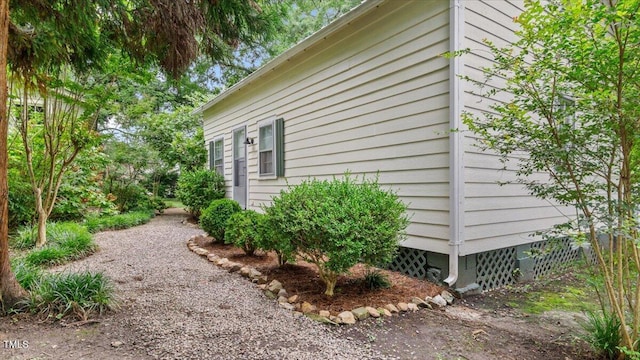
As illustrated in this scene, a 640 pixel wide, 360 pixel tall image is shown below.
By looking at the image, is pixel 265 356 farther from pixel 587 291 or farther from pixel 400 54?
pixel 587 291

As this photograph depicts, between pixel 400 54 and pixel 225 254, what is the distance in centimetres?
394

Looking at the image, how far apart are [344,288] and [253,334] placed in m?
1.26

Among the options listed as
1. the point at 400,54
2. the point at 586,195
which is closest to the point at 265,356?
the point at 586,195

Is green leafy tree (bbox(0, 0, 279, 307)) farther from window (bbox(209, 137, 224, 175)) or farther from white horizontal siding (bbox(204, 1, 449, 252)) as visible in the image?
window (bbox(209, 137, 224, 175))

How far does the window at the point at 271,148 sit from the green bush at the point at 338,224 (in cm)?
346

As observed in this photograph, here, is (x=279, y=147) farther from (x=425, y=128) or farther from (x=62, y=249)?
(x=62, y=249)

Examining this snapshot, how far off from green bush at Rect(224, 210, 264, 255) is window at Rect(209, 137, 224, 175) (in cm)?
488

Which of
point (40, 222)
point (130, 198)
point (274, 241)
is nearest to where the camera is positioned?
point (274, 241)

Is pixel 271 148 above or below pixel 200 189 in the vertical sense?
above

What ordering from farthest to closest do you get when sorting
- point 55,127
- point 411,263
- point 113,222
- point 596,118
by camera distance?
point 113,222 < point 55,127 < point 411,263 < point 596,118

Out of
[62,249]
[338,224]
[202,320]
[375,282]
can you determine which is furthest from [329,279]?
[62,249]

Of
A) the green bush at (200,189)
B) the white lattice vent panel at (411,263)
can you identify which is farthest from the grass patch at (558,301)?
the green bush at (200,189)

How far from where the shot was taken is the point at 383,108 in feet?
14.7

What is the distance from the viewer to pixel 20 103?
17.8 feet
